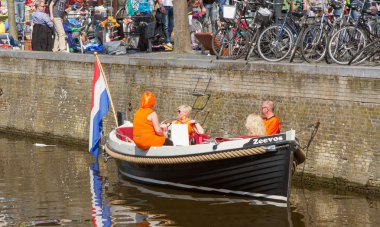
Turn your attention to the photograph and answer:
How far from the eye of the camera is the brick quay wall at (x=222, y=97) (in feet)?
51.7

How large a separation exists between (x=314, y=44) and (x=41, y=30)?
8114 millimetres

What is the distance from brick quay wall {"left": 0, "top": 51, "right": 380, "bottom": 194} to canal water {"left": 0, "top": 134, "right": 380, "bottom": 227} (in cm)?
56

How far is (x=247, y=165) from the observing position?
15.2 metres

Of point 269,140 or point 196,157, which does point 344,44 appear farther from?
point 196,157

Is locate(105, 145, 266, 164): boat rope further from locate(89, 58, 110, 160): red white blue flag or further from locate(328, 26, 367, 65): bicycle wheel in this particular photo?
locate(328, 26, 367, 65): bicycle wheel

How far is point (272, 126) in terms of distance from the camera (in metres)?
16.1

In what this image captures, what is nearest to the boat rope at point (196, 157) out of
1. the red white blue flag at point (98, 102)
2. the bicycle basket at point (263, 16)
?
the red white blue flag at point (98, 102)

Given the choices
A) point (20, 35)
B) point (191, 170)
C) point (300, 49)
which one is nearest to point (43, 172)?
point (191, 170)

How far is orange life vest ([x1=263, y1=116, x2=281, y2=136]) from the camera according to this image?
52.9ft

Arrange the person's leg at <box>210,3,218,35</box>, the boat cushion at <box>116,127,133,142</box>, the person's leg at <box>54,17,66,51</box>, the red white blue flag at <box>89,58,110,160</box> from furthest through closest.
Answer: the person's leg at <box>54,17,66,51</box>
the person's leg at <box>210,3,218,35</box>
the red white blue flag at <box>89,58,110,160</box>
the boat cushion at <box>116,127,133,142</box>

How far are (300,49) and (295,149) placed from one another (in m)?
3.33

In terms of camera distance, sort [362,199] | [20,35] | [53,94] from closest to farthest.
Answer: [362,199] → [53,94] → [20,35]

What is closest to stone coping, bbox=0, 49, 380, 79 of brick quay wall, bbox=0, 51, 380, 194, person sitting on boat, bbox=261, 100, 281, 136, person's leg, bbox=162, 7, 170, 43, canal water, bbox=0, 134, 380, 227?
brick quay wall, bbox=0, 51, 380, 194

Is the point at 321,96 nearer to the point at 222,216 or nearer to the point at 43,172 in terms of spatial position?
the point at 222,216
